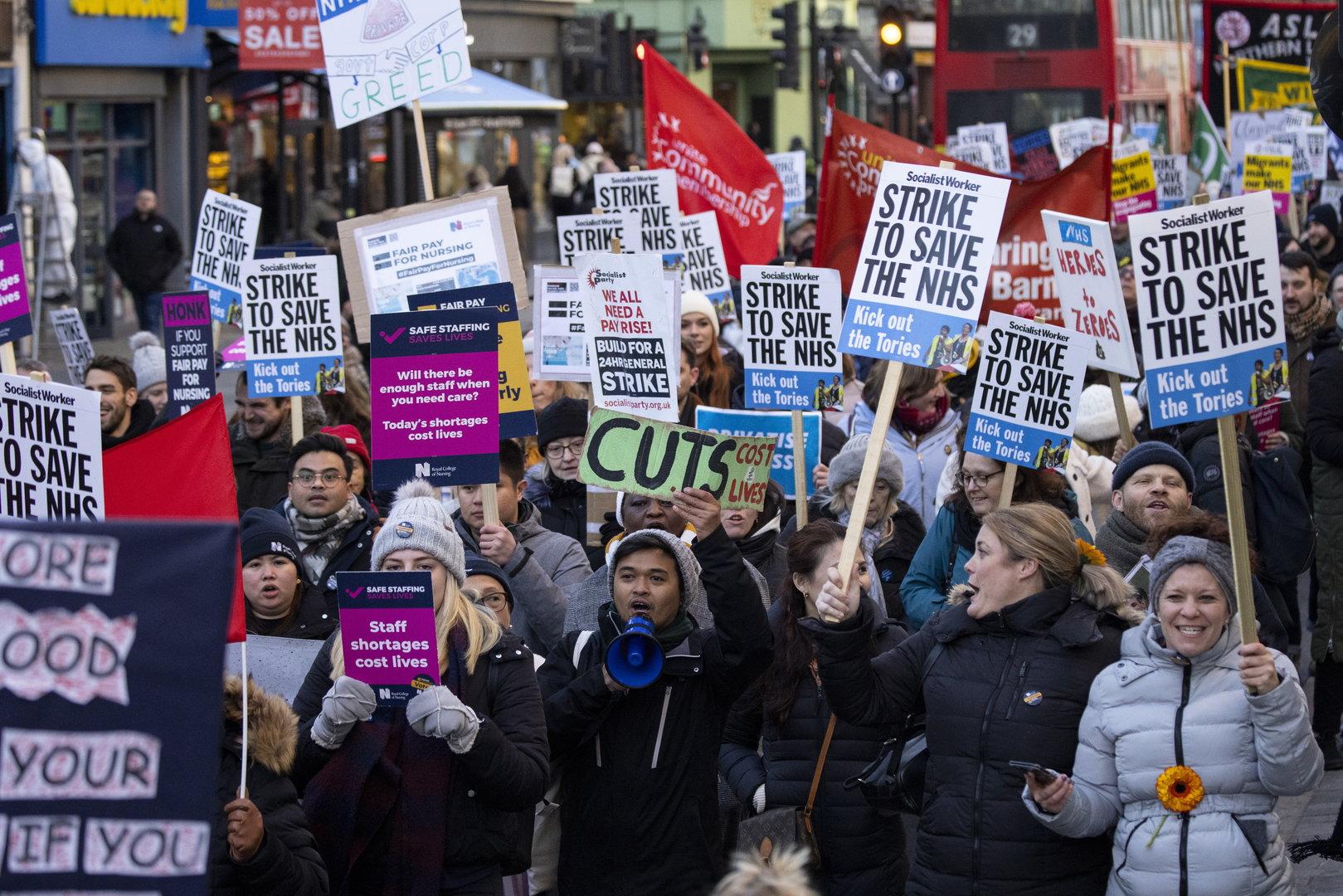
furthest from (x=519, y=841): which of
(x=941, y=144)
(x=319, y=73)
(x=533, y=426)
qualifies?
(x=319, y=73)

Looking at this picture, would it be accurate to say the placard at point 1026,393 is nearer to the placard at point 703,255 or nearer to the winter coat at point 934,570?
the winter coat at point 934,570

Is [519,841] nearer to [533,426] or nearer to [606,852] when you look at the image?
[606,852]

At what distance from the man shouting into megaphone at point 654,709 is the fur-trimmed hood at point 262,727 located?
79 cm

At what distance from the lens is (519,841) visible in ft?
16.1

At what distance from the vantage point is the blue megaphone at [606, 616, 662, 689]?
5.08 metres

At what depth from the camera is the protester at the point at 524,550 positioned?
6.32 m

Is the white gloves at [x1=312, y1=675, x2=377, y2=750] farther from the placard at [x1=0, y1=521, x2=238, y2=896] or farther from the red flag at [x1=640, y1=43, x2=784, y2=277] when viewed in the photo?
the red flag at [x1=640, y1=43, x2=784, y2=277]

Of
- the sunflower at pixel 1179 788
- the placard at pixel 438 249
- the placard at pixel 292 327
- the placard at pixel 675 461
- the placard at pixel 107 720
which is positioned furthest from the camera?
the placard at pixel 292 327

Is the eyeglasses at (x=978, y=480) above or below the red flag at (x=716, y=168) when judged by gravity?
below

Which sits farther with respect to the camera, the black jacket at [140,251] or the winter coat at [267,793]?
the black jacket at [140,251]

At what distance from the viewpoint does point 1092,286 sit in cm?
783

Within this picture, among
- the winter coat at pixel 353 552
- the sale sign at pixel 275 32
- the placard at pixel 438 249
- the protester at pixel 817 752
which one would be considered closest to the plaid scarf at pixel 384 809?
the protester at pixel 817 752

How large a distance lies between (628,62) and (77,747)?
38.5 meters

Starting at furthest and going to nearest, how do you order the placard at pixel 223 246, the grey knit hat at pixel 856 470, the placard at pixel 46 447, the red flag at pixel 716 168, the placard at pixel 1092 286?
1. the red flag at pixel 716 168
2. the placard at pixel 223 246
3. the placard at pixel 1092 286
4. the grey knit hat at pixel 856 470
5. the placard at pixel 46 447
